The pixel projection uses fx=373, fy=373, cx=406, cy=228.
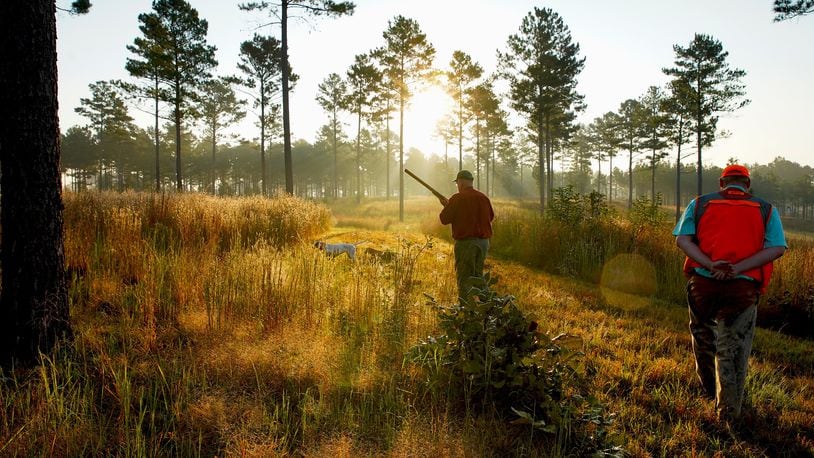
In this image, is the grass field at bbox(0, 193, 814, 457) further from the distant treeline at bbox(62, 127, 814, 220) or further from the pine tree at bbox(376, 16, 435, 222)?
the distant treeline at bbox(62, 127, 814, 220)

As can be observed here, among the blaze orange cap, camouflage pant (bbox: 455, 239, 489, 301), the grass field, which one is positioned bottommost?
the grass field

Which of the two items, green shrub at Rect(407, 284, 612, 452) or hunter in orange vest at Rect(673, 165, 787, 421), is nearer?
green shrub at Rect(407, 284, 612, 452)

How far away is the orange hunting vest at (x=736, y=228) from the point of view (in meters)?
2.96

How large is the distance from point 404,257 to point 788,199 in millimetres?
100457

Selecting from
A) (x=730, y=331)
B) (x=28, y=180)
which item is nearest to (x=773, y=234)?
(x=730, y=331)

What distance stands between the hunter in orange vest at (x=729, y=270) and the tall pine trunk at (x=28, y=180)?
5155mm

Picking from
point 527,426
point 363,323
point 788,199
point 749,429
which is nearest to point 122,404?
point 363,323

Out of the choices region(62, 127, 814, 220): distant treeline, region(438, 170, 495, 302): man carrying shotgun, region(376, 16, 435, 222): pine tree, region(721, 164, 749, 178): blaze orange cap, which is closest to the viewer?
region(721, 164, 749, 178): blaze orange cap

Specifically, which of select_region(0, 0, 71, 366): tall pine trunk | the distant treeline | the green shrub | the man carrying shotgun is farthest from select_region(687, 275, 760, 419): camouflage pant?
the distant treeline

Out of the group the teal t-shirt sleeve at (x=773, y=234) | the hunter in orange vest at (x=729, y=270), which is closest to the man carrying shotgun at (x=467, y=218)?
the hunter in orange vest at (x=729, y=270)

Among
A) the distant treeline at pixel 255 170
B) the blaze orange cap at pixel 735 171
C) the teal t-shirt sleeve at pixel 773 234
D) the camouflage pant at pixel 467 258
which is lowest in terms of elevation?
the camouflage pant at pixel 467 258

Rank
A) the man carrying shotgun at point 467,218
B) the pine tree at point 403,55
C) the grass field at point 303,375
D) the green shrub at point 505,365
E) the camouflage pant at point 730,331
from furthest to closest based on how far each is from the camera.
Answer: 1. the pine tree at point 403,55
2. the man carrying shotgun at point 467,218
3. the camouflage pant at point 730,331
4. the green shrub at point 505,365
5. the grass field at point 303,375

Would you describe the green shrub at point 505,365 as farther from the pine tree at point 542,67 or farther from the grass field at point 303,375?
the pine tree at point 542,67

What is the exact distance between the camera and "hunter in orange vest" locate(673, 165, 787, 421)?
289 cm
